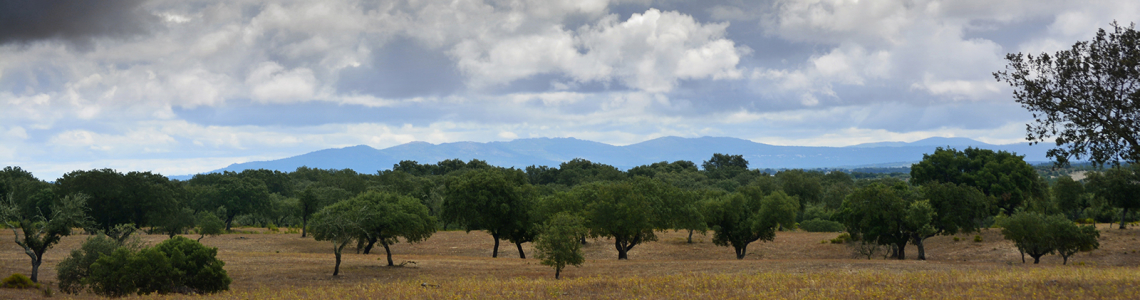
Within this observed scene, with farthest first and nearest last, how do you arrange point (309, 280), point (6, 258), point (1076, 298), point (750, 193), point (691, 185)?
point (691, 185) < point (750, 193) < point (6, 258) < point (309, 280) < point (1076, 298)

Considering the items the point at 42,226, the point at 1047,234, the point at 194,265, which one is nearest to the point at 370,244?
the point at 42,226

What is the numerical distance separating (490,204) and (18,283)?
98.1 feet

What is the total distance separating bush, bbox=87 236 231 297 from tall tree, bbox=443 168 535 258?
24.3 meters

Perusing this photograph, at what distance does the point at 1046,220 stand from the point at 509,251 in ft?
148

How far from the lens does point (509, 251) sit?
63.8 meters

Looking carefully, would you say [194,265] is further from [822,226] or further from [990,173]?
[822,226]

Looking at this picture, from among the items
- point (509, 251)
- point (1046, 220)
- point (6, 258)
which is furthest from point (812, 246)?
point (6, 258)

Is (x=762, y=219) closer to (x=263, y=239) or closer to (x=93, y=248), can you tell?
(x=93, y=248)

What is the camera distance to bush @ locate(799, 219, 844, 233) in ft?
281

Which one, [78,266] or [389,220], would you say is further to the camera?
[389,220]

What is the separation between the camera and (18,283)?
3003 cm

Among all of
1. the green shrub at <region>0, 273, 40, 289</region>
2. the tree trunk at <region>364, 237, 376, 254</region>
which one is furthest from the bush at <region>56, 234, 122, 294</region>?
the tree trunk at <region>364, 237, 376, 254</region>

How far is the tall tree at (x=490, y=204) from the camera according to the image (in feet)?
170

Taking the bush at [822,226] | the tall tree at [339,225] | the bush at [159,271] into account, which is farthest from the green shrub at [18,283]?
the bush at [822,226]
